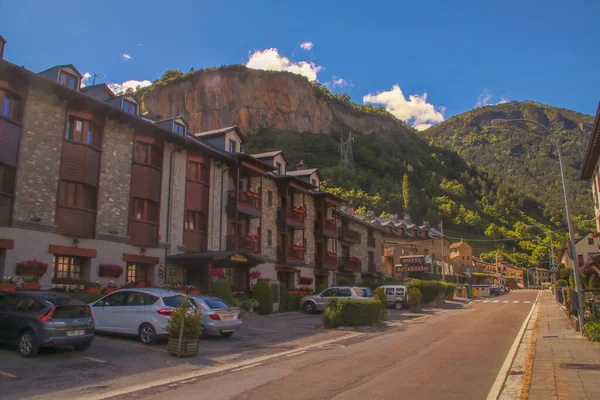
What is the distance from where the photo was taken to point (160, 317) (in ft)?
49.1

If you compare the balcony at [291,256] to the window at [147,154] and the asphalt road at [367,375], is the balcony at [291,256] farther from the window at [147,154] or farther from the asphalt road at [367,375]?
the asphalt road at [367,375]

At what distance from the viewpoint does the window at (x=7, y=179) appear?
18.7 metres

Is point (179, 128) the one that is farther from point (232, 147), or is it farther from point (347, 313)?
point (347, 313)

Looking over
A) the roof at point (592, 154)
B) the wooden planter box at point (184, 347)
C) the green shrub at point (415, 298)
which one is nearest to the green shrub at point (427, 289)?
the green shrub at point (415, 298)

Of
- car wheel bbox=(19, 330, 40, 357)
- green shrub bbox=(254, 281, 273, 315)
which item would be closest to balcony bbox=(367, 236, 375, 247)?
green shrub bbox=(254, 281, 273, 315)

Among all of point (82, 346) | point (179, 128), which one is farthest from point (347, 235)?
point (82, 346)

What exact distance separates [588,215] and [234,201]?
428ft

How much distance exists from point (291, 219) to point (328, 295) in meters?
7.96

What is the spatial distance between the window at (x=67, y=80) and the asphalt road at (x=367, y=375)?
1523 centimetres

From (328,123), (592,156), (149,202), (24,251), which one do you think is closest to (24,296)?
(24,251)

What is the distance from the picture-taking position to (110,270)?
2180 cm

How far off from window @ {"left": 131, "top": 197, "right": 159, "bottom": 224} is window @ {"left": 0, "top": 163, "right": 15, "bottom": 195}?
234 inches

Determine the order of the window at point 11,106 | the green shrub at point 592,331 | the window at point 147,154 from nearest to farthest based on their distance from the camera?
the green shrub at point 592,331 → the window at point 11,106 → the window at point 147,154

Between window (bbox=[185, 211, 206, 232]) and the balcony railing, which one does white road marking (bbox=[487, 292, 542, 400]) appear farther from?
the balcony railing
